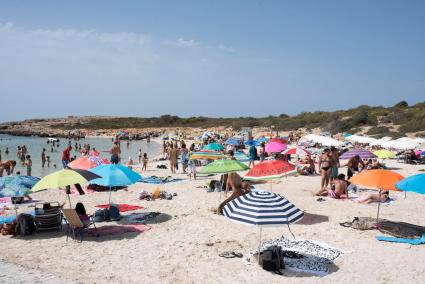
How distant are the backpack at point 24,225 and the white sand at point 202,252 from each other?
0.63 feet

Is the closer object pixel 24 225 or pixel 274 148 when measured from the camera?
pixel 24 225

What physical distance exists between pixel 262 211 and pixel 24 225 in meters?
5.32

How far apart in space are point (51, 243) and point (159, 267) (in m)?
2.72

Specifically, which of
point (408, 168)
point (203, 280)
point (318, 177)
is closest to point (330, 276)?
point (203, 280)

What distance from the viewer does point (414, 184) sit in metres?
7.21

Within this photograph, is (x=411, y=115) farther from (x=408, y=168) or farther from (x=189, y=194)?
(x=189, y=194)

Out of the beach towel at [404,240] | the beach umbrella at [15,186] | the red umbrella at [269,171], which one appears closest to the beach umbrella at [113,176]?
the beach umbrella at [15,186]

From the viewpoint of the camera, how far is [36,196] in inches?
522

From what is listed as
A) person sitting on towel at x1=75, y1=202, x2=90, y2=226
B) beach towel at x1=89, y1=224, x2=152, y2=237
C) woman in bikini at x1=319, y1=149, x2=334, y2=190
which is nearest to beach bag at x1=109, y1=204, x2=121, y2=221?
beach towel at x1=89, y1=224, x2=152, y2=237

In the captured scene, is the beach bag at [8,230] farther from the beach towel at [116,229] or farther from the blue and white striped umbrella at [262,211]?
the blue and white striped umbrella at [262,211]

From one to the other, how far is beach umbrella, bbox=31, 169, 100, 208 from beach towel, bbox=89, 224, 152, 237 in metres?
1.20

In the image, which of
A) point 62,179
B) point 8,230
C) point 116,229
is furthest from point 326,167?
point 8,230

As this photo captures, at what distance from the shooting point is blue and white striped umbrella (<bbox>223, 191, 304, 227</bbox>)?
6156mm

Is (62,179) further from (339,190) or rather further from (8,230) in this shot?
(339,190)
